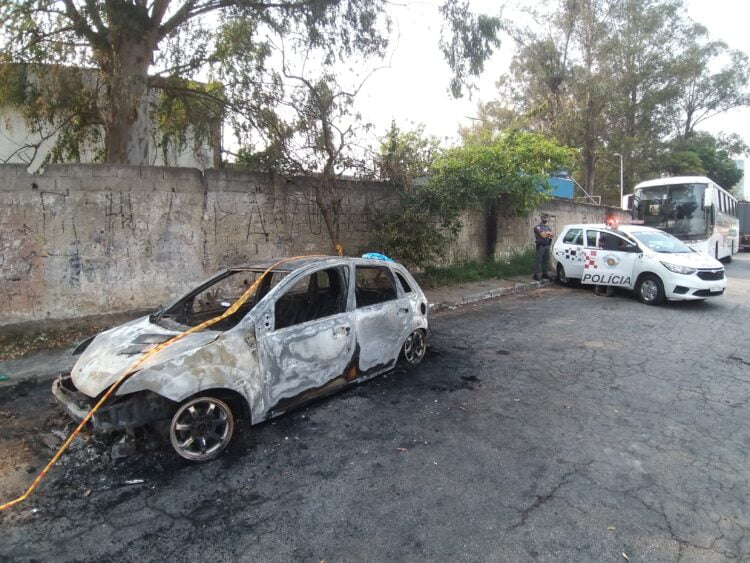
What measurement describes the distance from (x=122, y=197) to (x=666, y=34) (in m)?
30.4

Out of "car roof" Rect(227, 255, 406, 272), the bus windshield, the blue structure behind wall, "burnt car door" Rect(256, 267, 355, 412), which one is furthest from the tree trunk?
the blue structure behind wall

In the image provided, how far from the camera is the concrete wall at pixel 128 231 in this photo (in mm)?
6148

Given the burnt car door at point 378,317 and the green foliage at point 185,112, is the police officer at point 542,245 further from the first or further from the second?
the green foliage at point 185,112

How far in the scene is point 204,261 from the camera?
7.57 meters

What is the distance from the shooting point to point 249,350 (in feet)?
12.1

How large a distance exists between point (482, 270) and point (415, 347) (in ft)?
26.0

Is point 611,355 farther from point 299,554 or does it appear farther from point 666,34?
point 666,34

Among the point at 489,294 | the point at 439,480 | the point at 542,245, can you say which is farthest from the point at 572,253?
the point at 439,480

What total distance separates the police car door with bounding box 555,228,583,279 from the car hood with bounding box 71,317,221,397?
10.2 meters

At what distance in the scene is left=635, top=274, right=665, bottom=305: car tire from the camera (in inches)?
371

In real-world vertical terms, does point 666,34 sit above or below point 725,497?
above

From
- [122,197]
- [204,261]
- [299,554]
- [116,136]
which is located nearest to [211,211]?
[204,261]

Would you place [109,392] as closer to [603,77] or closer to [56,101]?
[56,101]

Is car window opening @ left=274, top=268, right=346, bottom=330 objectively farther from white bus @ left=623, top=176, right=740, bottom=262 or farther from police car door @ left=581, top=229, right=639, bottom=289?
white bus @ left=623, top=176, right=740, bottom=262
